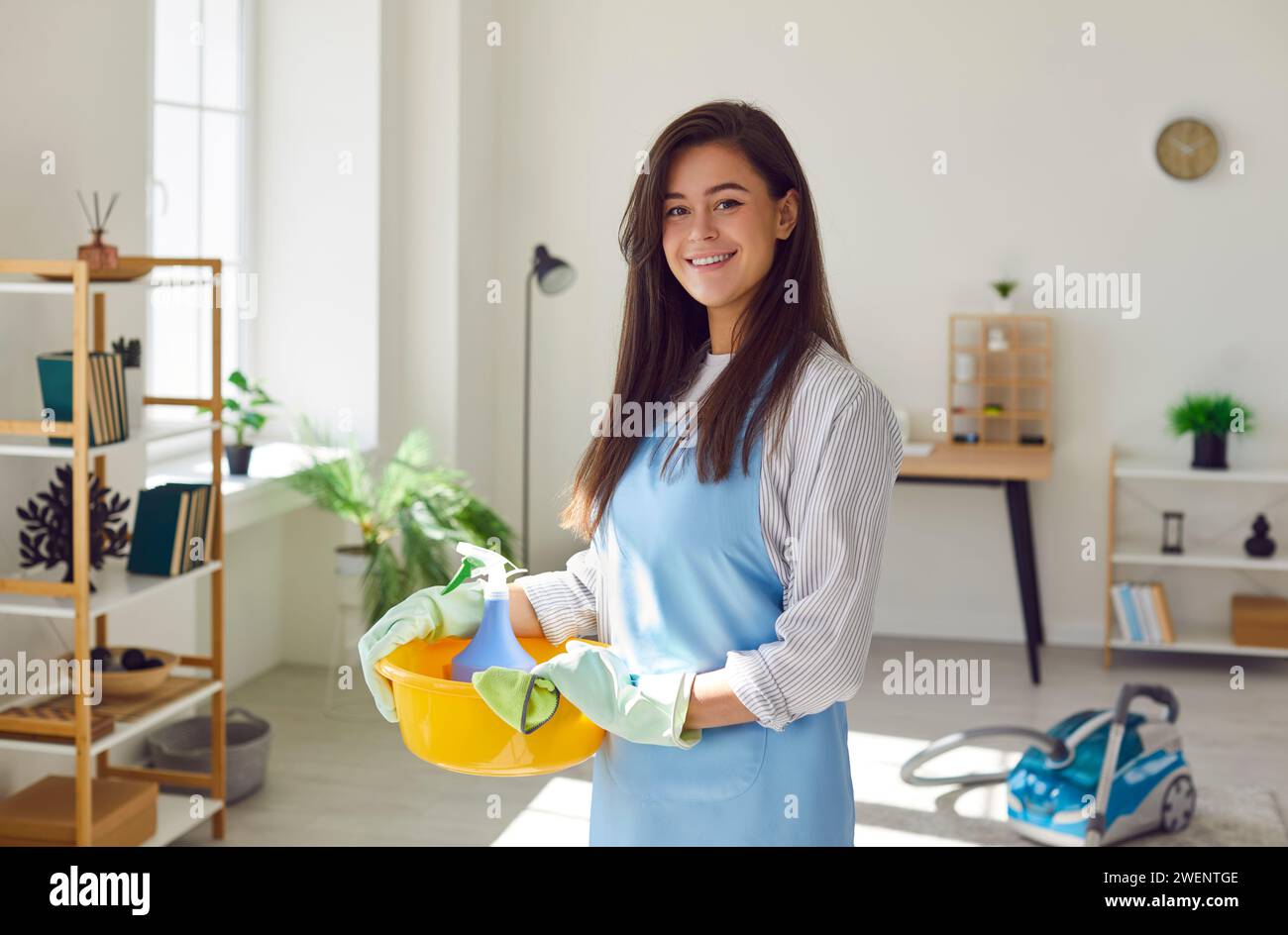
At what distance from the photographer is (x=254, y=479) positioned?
466cm

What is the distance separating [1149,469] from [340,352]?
3.09m

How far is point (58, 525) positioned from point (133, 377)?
388 millimetres

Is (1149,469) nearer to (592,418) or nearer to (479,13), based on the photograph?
(592,418)

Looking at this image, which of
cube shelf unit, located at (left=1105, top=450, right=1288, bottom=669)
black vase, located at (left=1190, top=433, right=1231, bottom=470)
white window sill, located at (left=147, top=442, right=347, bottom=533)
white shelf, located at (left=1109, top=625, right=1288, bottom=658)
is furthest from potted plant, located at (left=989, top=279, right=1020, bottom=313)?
white window sill, located at (left=147, top=442, right=347, bottom=533)

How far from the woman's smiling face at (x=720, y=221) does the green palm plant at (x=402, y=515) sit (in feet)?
9.88

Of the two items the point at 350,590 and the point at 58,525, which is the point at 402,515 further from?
the point at 58,525

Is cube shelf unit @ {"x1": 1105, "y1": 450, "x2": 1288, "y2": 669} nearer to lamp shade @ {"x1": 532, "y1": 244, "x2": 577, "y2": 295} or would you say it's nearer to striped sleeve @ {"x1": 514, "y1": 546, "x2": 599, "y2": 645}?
lamp shade @ {"x1": 532, "y1": 244, "x2": 577, "y2": 295}

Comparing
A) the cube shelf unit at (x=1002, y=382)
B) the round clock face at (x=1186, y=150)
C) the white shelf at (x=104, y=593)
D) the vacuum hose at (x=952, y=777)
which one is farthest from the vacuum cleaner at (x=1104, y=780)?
the round clock face at (x=1186, y=150)

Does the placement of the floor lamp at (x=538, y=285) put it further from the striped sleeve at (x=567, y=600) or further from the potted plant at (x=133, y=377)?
the striped sleeve at (x=567, y=600)

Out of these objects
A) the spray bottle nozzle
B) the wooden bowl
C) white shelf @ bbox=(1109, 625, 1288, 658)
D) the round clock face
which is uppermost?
the round clock face

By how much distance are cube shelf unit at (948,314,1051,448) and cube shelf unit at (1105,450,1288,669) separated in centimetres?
36

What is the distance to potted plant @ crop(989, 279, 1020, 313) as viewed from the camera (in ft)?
18.0

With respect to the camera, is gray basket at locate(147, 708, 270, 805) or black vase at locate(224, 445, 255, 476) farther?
black vase at locate(224, 445, 255, 476)
